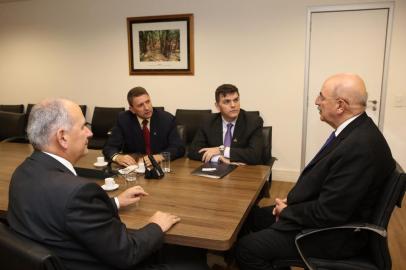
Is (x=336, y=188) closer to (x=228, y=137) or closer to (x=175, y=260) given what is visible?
(x=175, y=260)

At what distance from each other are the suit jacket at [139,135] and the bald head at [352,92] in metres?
1.45

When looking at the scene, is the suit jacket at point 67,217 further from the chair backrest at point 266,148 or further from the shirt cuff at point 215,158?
the chair backrest at point 266,148

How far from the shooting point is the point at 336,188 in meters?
1.62

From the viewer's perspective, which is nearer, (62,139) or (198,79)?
(62,139)

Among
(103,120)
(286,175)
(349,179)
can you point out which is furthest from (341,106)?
(103,120)

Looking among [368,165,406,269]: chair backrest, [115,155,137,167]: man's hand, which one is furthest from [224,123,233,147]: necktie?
[368,165,406,269]: chair backrest

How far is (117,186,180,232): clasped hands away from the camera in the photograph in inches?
59.2

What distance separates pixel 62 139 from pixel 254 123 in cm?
176

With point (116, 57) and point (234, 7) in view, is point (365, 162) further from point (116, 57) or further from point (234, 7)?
point (116, 57)

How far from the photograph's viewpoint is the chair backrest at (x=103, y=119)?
5.13m

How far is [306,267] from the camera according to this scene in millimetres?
1678

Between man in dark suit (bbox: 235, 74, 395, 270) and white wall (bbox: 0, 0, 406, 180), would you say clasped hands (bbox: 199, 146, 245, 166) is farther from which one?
white wall (bbox: 0, 0, 406, 180)

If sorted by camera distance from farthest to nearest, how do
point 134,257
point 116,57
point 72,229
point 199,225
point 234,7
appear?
point 116,57, point 234,7, point 199,225, point 134,257, point 72,229

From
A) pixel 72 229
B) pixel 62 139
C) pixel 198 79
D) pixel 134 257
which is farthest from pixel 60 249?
pixel 198 79
